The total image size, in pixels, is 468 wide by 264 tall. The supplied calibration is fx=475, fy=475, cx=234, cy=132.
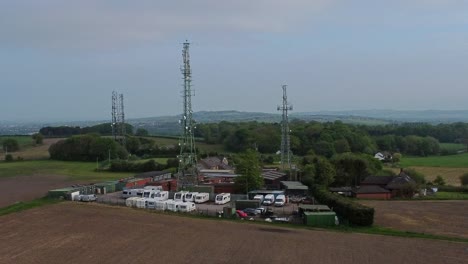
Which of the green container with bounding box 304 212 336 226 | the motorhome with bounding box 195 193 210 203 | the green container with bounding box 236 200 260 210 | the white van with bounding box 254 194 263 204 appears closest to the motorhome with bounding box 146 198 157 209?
the motorhome with bounding box 195 193 210 203

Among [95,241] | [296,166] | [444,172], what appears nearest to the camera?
[95,241]

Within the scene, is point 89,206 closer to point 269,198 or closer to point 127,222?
point 127,222

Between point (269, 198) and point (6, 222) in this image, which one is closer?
point (6, 222)

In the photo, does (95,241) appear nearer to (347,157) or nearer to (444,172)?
(347,157)

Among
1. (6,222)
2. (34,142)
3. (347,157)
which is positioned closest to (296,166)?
(347,157)

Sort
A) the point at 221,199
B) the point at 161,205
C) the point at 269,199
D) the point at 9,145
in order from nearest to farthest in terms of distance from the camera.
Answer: the point at 161,205 → the point at 269,199 → the point at 221,199 → the point at 9,145

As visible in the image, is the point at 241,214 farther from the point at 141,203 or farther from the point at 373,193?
the point at 373,193

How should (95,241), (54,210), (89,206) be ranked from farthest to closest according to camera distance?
(89,206) → (54,210) → (95,241)

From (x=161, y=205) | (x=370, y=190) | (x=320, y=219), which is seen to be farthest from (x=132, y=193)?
(x=370, y=190)
